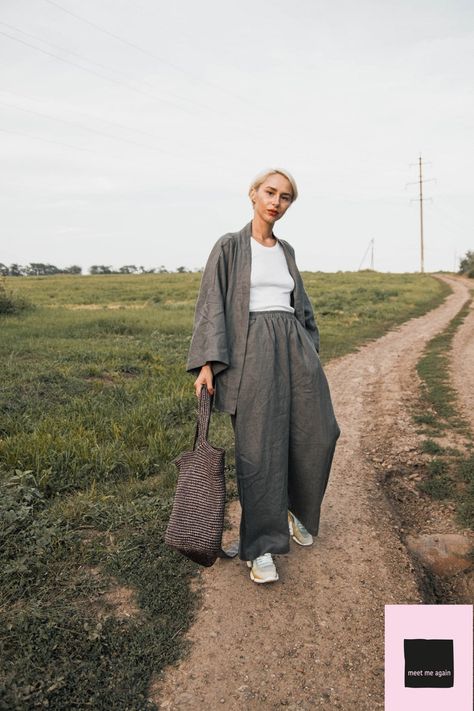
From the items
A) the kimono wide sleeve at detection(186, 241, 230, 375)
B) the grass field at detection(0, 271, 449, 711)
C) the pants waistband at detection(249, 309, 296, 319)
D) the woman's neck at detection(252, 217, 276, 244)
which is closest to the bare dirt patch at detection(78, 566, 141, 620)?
the grass field at detection(0, 271, 449, 711)

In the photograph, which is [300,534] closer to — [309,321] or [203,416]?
Result: [203,416]

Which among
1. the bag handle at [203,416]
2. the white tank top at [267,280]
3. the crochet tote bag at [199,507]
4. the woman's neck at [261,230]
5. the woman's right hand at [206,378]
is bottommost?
the crochet tote bag at [199,507]

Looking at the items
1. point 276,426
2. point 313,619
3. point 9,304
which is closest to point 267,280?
point 276,426

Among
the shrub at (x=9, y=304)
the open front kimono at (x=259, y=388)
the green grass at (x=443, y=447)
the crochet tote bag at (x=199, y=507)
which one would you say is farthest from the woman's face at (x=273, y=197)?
the shrub at (x=9, y=304)

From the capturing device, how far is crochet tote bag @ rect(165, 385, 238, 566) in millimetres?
2453

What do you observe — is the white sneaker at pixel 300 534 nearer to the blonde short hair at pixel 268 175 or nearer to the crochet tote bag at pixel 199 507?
the crochet tote bag at pixel 199 507

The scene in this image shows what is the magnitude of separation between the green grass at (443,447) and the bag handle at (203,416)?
1862 millimetres

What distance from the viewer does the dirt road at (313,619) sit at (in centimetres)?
210

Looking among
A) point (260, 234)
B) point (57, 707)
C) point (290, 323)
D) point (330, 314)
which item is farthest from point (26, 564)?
point (330, 314)

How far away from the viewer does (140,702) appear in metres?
2.01

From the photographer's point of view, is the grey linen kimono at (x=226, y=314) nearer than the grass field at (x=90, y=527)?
No

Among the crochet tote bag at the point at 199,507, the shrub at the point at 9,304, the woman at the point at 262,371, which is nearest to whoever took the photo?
the crochet tote bag at the point at 199,507

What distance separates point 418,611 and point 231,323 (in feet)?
5.77

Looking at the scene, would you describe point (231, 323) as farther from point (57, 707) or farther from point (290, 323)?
point (57, 707)
